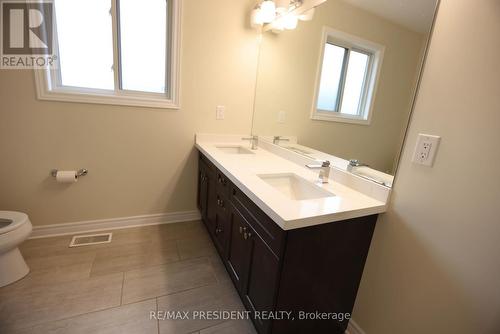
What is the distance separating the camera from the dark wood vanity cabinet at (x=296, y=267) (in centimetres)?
106

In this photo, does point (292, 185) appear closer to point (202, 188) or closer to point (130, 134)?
point (202, 188)

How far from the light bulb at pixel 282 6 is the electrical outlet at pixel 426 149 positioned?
5.05 feet

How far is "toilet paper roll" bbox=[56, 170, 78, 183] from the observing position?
1921mm

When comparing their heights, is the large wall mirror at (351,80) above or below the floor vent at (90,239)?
above

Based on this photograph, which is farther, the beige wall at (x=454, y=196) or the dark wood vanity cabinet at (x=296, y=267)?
the dark wood vanity cabinet at (x=296, y=267)

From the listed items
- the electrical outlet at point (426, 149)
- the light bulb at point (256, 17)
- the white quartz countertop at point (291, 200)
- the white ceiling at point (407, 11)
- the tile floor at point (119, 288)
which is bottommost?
the tile floor at point (119, 288)

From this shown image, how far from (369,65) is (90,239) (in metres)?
2.49

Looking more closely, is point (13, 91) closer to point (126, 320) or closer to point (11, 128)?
point (11, 128)

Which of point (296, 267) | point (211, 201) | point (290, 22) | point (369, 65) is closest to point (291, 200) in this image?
point (296, 267)

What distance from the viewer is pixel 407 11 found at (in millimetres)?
1114

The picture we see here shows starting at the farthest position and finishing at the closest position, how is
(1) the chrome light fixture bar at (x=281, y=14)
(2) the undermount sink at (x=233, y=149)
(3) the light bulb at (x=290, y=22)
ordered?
1. (2) the undermount sink at (x=233, y=149)
2. (3) the light bulb at (x=290, y=22)
3. (1) the chrome light fixture bar at (x=281, y=14)

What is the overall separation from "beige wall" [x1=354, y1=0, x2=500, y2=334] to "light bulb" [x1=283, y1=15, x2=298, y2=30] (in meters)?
1.16

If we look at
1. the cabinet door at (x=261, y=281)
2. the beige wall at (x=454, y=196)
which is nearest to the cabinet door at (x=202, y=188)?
the cabinet door at (x=261, y=281)

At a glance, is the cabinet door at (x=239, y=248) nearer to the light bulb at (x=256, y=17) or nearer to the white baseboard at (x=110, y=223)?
the white baseboard at (x=110, y=223)
